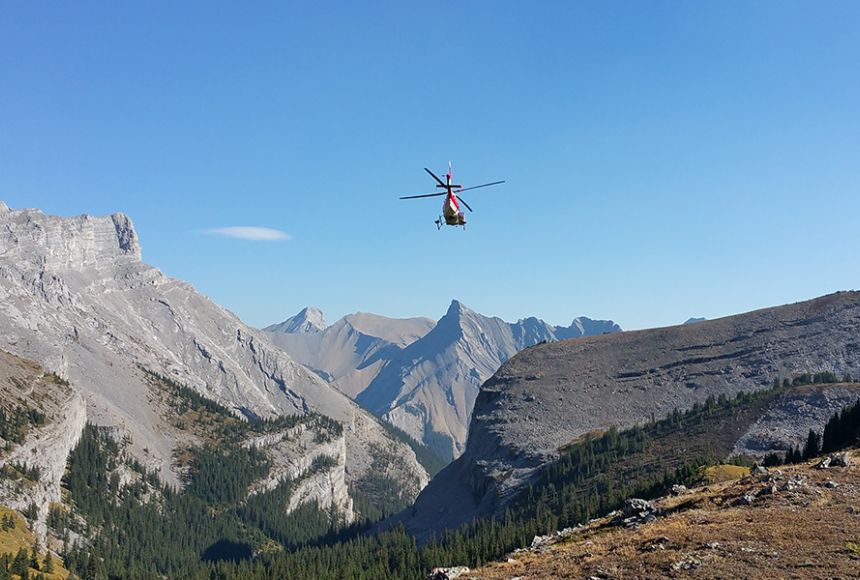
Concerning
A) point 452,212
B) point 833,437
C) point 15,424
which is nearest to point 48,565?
point 15,424

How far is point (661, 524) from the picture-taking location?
60.7 meters

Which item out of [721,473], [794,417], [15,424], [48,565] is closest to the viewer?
[721,473]

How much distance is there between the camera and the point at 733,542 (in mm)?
47000

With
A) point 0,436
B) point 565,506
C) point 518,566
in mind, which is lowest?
point 565,506

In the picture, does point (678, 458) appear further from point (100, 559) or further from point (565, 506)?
point (100, 559)

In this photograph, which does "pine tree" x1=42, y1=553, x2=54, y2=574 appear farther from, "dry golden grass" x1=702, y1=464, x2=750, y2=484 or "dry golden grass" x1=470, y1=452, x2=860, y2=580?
"dry golden grass" x1=702, y1=464, x2=750, y2=484

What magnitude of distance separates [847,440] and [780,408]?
6003 cm

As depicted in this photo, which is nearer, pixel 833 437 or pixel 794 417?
pixel 833 437

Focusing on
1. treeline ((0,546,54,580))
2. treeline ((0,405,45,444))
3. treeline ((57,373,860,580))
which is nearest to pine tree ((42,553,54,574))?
treeline ((0,546,54,580))

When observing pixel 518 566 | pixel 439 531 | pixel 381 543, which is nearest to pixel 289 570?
pixel 381 543

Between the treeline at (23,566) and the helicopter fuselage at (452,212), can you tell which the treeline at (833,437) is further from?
the treeline at (23,566)

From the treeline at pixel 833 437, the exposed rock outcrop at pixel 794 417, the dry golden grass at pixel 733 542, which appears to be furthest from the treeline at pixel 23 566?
the exposed rock outcrop at pixel 794 417

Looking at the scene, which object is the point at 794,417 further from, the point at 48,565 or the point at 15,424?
the point at 15,424

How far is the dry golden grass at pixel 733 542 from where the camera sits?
136 ft
